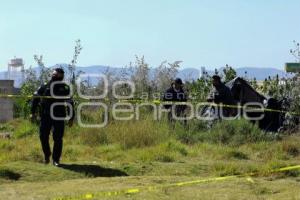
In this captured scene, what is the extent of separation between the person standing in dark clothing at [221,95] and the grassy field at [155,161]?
99cm

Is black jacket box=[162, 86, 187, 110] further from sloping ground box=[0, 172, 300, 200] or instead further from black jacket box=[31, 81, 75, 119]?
sloping ground box=[0, 172, 300, 200]

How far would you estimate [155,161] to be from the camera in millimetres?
11570

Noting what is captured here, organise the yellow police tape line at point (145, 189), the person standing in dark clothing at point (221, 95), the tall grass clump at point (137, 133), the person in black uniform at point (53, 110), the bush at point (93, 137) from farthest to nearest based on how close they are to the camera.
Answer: the person standing in dark clothing at point (221, 95), the bush at point (93, 137), the tall grass clump at point (137, 133), the person in black uniform at point (53, 110), the yellow police tape line at point (145, 189)

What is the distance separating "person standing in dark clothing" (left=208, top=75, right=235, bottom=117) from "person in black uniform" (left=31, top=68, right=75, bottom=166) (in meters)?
5.81

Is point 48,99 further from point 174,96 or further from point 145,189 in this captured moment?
point 174,96

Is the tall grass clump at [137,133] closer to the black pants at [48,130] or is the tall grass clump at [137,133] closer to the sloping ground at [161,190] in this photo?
the black pants at [48,130]

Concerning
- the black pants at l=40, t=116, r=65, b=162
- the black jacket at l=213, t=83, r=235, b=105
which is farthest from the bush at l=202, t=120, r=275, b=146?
the black pants at l=40, t=116, r=65, b=162

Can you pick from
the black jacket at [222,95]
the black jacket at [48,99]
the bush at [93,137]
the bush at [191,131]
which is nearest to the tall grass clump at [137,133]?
the bush at [93,137]

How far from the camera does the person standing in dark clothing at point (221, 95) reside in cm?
1603

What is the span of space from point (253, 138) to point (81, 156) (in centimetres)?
437

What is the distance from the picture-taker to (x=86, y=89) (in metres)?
19.5

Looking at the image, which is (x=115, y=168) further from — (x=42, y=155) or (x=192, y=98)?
(x=192, y=98)

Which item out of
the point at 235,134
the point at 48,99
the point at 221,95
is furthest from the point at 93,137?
the point at 221,95

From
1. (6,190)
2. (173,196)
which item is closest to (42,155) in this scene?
(6,190)
